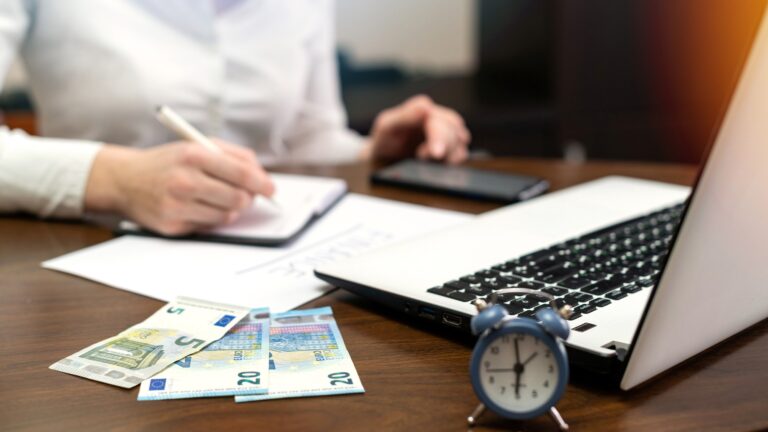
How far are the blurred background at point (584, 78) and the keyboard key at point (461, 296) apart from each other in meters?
1.50

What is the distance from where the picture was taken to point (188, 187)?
2.51 feet

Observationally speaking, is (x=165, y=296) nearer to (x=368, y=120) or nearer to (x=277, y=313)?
(x=277, y=313)

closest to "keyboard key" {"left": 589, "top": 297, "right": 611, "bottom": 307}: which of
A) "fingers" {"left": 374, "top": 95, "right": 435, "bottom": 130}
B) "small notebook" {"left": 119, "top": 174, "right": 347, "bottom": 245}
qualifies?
"small notebook" {"left": 119, "top": 174, "right": 347, "bottom": 245}

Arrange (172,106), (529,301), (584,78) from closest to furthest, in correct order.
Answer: (529,301)
(172,106)
(584,78)

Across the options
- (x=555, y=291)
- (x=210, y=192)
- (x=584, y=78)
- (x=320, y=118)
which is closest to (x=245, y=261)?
(x=210, y=192)

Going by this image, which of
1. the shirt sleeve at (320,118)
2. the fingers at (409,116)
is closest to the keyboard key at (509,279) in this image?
the fingers at (409,116)

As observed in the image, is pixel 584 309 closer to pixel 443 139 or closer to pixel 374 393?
pixel 374 393

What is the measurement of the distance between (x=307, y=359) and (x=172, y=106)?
2.38 feet

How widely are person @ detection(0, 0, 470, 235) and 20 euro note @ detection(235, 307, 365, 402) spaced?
254 millimetres

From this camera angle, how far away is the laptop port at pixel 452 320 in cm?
51

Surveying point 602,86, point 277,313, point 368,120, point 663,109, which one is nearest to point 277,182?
point 277,313

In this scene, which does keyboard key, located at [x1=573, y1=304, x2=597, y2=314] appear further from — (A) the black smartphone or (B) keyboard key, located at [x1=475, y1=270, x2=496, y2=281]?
(A) the black smartphone

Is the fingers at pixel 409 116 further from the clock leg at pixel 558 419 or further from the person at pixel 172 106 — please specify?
the clock leg at pixel 558 419

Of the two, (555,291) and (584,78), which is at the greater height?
(555,291)
